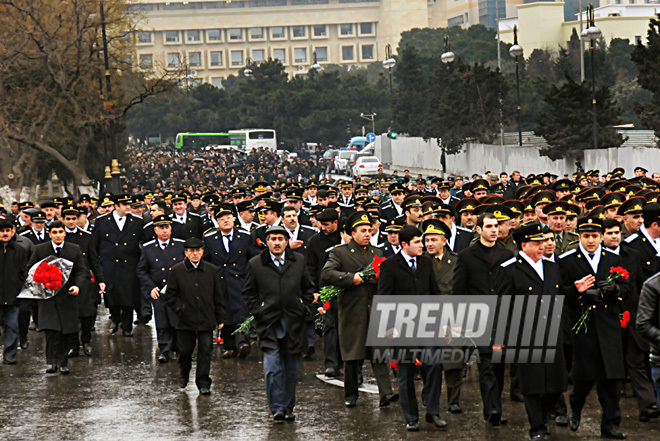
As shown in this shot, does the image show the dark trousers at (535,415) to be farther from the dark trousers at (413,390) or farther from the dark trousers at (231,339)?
the dark trousers at (231,339)

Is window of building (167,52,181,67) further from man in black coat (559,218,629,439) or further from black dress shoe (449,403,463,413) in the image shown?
man in black coat (559,218,629,439)

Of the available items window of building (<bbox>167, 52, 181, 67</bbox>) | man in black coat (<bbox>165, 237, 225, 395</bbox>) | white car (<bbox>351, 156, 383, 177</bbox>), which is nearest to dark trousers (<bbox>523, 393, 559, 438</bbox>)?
man in black coat (<bbox>165, 237, 225, 395</bbox>)

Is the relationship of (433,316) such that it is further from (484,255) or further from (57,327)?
(57,327)

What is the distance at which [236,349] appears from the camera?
15.7 meters

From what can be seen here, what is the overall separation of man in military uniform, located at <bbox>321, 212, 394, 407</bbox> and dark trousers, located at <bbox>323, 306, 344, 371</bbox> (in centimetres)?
137

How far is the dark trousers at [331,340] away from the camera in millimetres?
13632

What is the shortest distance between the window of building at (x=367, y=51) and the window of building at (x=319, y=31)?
5.66 meters

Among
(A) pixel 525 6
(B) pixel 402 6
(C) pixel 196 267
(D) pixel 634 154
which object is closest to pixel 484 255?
(C) pixel 196 267

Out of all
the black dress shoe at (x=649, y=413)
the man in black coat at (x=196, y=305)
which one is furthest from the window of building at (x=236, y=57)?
the black dress shoe at (x=649, y=413)

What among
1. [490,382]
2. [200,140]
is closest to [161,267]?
[490,382]

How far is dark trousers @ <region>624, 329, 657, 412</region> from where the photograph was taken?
10812 mm

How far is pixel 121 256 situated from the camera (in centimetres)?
1795

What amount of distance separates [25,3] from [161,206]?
2841 cm

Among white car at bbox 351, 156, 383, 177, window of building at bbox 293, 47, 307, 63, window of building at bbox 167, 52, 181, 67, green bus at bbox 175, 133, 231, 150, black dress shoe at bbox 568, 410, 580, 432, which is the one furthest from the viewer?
window of building at bbox 293, 47, 307, 63
